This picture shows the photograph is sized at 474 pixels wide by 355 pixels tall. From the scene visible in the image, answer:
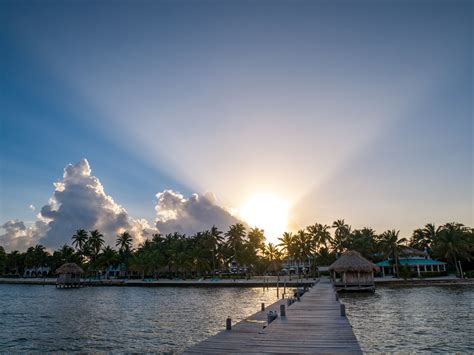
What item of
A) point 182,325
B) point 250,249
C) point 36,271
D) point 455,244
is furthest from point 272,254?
point 36,271

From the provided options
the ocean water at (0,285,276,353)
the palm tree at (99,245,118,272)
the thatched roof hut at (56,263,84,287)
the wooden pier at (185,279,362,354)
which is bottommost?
the ocean water at (0,285,276,353)

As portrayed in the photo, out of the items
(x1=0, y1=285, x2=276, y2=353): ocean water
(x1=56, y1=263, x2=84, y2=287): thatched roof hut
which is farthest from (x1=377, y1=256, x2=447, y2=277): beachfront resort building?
(x1=56, y1=263, x2=84, y2=287): thatched roof hut

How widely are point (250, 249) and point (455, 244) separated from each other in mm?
55450

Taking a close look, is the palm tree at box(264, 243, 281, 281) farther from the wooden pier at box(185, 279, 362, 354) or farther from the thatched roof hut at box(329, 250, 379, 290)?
the wooden pier at box(185, 279, 362, 354)

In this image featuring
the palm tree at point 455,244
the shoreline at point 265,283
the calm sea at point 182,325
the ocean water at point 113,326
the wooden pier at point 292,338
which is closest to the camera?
the wooden pier at point 292,338

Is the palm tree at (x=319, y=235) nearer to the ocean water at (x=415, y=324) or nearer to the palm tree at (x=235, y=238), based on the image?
the palm tree at (x=235, y=238)

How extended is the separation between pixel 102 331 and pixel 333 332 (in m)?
20.9

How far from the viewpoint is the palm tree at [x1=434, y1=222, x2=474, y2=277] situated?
7081 cm

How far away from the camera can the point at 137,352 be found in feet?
72.2

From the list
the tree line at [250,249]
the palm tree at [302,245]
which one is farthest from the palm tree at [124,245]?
the palm tree at [302,245]

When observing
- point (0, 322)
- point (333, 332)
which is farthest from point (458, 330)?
point (0, 322)

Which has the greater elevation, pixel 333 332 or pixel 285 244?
pixel 285 244

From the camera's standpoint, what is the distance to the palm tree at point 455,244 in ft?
232

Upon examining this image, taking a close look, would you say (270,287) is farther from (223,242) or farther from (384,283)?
(223,242)
